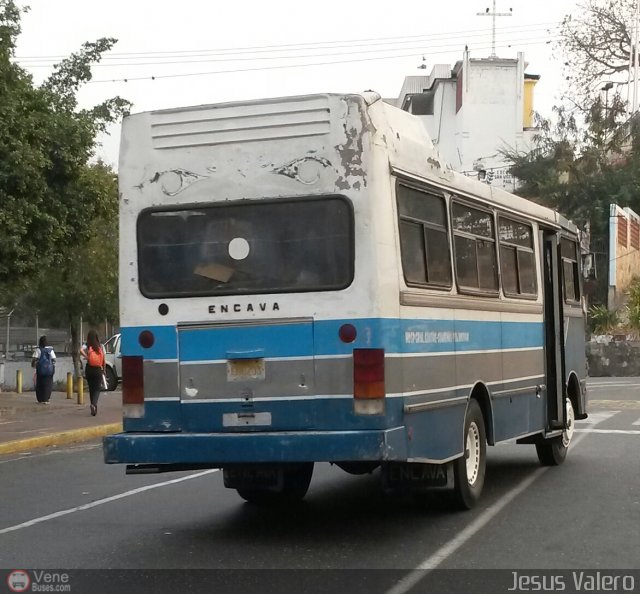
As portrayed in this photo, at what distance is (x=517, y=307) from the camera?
428 inches

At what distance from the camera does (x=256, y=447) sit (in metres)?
7.84

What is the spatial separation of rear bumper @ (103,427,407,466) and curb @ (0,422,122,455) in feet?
26.5

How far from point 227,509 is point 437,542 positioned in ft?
8.08

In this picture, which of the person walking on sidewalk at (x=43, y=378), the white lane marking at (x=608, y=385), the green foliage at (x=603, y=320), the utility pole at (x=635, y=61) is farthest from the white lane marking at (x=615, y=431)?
the utility pole at (x=635, y=61)

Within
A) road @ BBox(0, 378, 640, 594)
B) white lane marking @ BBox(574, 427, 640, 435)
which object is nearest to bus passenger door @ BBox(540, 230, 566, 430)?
road @ BBox(0, 378, 640, 594)

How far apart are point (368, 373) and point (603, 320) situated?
3249 cm

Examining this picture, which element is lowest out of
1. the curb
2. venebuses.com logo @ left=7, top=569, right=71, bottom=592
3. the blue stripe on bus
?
venebuses.com logo @ left=7, top=569, right=71, bottom=592

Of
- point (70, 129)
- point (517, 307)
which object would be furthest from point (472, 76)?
point (517, 307)

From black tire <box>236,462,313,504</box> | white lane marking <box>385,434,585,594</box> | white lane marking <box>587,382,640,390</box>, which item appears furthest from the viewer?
white lane marking <box>587,382,640,390</box>

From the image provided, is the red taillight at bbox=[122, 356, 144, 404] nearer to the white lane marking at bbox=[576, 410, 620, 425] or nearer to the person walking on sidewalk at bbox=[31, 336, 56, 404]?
the white lane marking at bbox=[576, 410, 620, 425]

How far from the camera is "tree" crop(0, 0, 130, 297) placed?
18250 mm

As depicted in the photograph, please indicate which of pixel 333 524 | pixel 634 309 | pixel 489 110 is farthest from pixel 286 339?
pixel 489 110

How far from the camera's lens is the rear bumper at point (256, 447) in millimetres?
7691

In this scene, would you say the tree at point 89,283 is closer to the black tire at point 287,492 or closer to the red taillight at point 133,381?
the black tire at point 287,492
